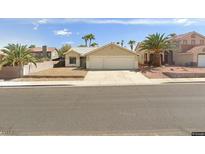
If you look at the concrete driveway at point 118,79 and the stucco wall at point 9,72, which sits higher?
the stucco wall at point 9,72

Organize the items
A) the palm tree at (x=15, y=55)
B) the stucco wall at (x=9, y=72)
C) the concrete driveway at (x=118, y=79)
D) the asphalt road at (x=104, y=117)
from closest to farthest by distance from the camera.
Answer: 1. the asphalt road at (x=104, y=117)
2. the concrete driveway at (x=118, y=79)
3. the stucco wall at (x=9, y=72)
4. the palm tree at (x=15, y=55)

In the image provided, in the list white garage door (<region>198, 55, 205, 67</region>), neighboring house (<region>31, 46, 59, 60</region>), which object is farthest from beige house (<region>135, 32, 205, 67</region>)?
neighboring house (<region>31, 46, 59, 60</region>)

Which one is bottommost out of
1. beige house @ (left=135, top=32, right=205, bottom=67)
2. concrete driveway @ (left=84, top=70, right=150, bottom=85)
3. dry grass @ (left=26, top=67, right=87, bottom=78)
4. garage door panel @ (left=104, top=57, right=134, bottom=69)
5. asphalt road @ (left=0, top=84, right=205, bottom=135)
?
asphalt road @ (left=0, top=84, right=205, bottom=135)

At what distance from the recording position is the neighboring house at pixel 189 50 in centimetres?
3509

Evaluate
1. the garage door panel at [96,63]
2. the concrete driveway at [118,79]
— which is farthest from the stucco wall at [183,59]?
the concrete driveway at [118,79]

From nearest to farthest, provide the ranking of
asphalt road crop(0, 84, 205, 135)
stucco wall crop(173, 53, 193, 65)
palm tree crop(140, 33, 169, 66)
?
1. asphalt road crop(0, 84, 205, 135)
2. palm tree crop(140, 33, 169, 66)
3. stucco wall crop(173, 53, 193, 65)

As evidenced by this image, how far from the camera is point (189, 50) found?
37.3 m

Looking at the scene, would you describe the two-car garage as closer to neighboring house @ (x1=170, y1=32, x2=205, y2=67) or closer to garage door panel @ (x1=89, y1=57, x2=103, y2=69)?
garage door panel @ (x1=89, y1=57, x2=103, y2=69)

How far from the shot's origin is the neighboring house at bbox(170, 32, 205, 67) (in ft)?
115

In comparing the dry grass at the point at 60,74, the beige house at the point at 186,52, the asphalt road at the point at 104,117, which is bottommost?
the asphalt road at the point at 104,117

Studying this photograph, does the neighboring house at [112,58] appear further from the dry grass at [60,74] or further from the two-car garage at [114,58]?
the dry grass at [60,74]

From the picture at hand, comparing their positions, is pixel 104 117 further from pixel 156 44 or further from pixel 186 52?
pixel 186 52

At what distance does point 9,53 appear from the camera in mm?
22859
